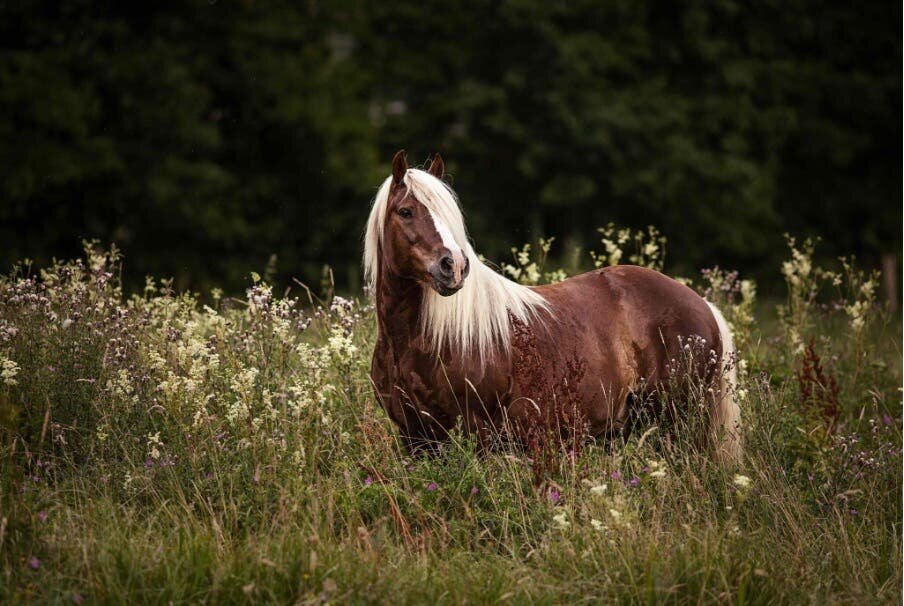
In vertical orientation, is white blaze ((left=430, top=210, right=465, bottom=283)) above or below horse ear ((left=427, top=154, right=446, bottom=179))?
below

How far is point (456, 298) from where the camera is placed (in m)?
4.90

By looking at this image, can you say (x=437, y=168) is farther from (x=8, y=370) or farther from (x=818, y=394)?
(x=818, y=394)

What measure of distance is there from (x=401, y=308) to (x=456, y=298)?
291 mm

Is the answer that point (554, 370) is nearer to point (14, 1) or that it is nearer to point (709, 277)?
point (709, 277)

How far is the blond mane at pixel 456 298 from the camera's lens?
4777 millimetres

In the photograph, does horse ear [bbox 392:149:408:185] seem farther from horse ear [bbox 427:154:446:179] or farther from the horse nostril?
the horse nostril

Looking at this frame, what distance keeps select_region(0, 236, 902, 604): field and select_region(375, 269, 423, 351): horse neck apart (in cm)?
39

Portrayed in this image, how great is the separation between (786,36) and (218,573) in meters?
18.4

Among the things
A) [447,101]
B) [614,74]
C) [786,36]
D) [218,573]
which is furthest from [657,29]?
[218,573]

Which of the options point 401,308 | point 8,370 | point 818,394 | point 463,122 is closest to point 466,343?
point 401,308

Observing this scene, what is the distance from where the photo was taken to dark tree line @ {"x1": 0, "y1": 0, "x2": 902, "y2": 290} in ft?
51.2

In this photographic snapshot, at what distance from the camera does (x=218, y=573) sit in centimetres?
373

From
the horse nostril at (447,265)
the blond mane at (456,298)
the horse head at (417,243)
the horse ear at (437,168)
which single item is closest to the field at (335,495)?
the blond mane at (456,298)

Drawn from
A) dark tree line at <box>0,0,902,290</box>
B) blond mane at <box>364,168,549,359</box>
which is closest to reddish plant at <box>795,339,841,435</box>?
blond mane at <box>364,168,549,359</box>
